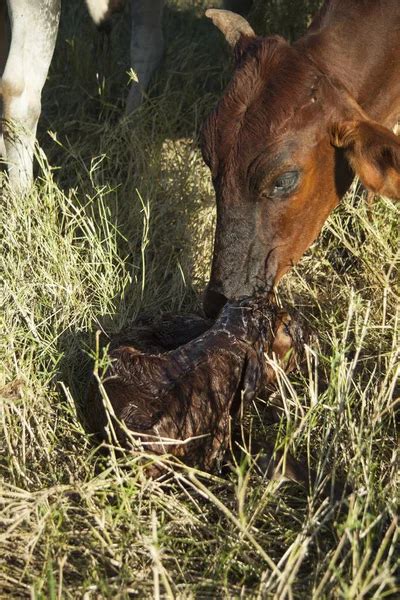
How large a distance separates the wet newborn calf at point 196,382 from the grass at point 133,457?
0.11 meters

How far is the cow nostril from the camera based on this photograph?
3730mm

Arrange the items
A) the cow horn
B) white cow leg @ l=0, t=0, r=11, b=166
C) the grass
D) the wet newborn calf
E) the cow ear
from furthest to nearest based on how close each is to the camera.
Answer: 1. white cow leg @ l=0, t=0, r=11, b=166
2. the cow horn
3. the cow ear
4. the wet newborn calf
5. the grass

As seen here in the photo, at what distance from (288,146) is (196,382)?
92 cm

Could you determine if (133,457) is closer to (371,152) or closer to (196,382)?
(196,382)

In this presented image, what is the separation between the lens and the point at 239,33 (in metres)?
4.29

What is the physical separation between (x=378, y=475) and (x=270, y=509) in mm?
368

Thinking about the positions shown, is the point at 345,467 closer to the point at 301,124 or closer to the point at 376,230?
the point at 301,124

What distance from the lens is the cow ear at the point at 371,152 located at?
11.8ft

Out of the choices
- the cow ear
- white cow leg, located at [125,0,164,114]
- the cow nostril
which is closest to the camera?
the cow ear

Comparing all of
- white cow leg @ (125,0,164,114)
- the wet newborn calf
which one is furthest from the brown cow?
white cow leg @ (125,0,164,114)

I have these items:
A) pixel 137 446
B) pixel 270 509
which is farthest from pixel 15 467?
pixel 270 509

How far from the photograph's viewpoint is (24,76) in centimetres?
449

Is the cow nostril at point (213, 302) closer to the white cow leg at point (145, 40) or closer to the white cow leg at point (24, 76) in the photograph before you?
the white cow leg at point (24, 76)

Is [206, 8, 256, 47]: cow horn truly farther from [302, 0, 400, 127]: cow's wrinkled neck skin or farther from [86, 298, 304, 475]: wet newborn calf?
[86, 298, 304, 475]: wet newborn calf
